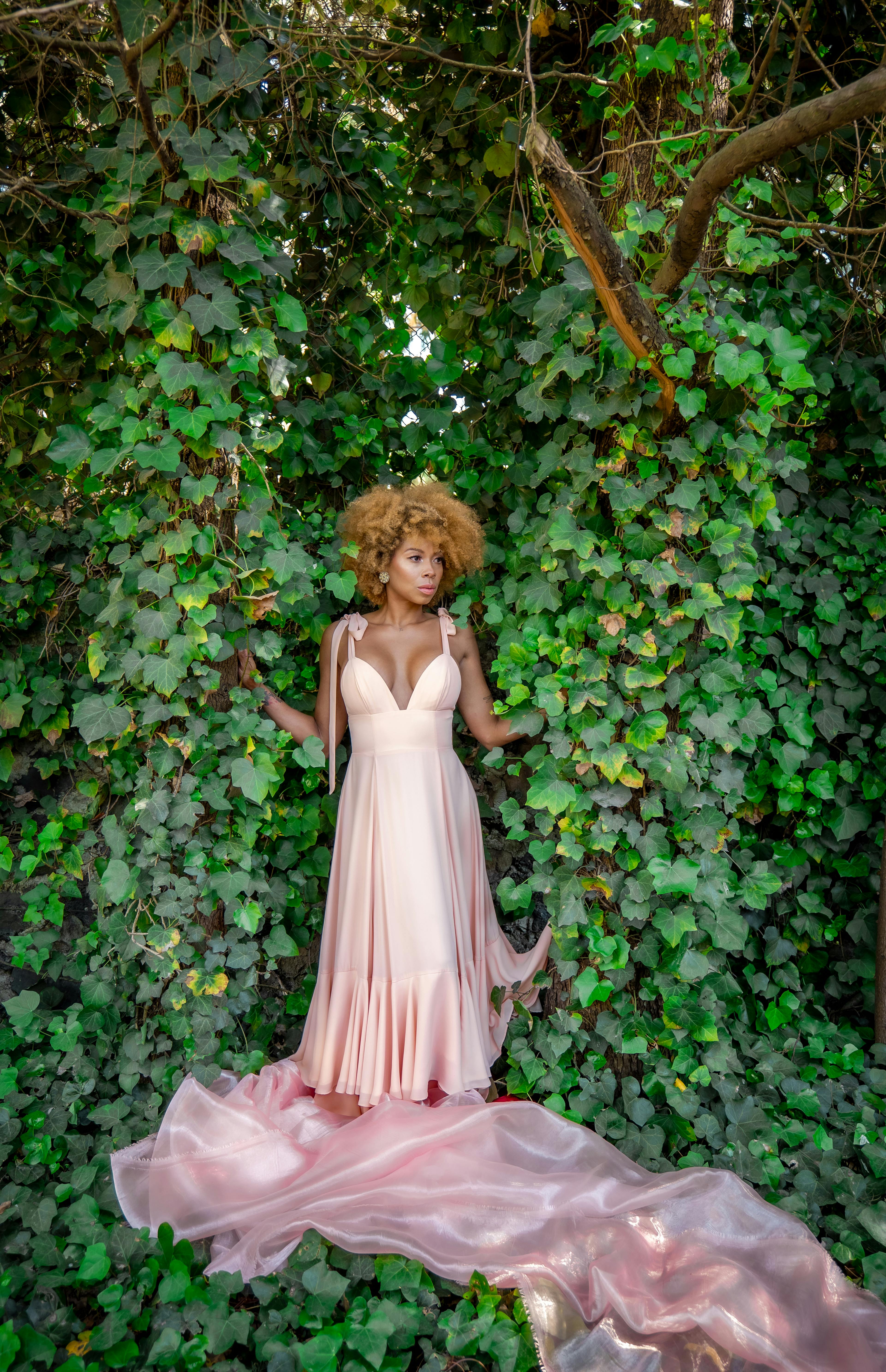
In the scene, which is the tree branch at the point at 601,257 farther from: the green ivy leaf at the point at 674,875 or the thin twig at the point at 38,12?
the green ivy leaf at the point at 674,875

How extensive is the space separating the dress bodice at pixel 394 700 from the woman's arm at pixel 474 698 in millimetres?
87

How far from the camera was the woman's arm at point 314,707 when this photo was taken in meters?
2.88

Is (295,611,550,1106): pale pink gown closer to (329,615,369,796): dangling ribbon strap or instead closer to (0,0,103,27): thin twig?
(329,615,369,796): dangling ribbon strap

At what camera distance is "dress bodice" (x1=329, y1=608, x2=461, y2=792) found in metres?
2.92

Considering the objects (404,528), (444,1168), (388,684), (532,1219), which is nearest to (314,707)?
(388,684)

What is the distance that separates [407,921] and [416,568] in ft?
3.72

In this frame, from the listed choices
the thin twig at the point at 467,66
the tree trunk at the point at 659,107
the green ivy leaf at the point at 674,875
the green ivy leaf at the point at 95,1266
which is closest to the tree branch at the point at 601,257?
the tree trunk at the point at 659,107

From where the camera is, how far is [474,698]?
10.2 feet

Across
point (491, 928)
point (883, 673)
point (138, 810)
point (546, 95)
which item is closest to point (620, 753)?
point (491, 928)

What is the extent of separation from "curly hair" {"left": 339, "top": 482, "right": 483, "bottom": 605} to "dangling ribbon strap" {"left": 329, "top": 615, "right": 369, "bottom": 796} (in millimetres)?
145

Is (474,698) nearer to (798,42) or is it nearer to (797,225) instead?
(797,225)

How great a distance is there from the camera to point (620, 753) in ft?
8.57

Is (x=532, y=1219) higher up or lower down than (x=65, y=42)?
lower down

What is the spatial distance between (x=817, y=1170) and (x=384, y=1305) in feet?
4.16
